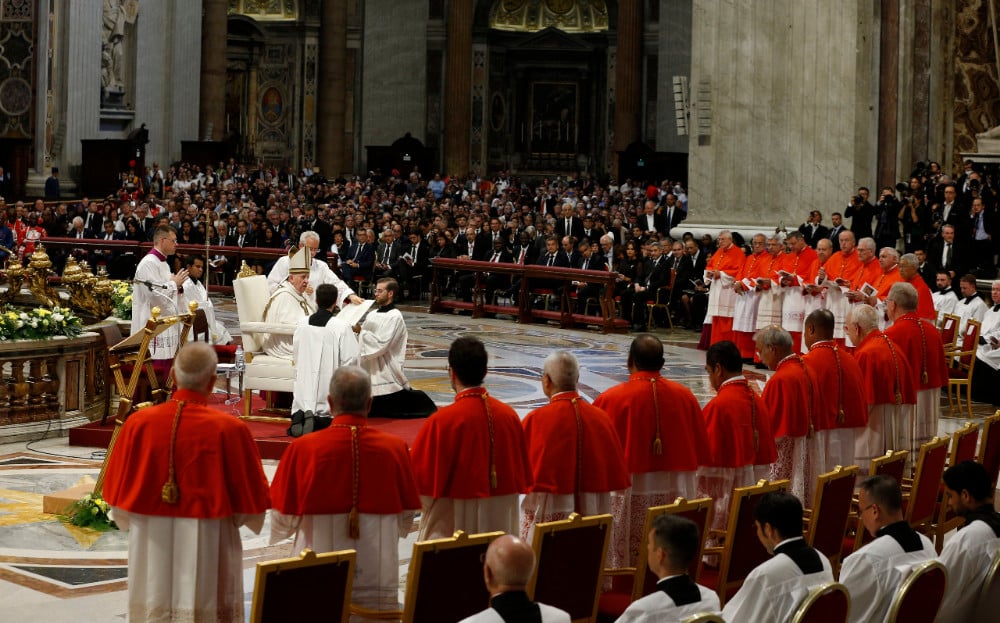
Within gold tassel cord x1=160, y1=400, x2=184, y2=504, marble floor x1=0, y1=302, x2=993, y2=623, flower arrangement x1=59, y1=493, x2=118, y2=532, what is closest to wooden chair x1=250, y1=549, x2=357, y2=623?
gold tassel cord x1=160, y1=400, x2=184, y2=504

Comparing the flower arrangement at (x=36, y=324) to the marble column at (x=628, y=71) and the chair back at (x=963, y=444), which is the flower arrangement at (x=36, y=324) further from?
the marble column at (x=628, y=71)

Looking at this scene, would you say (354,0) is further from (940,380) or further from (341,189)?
(940,380)

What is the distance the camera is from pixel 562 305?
20.5 meters

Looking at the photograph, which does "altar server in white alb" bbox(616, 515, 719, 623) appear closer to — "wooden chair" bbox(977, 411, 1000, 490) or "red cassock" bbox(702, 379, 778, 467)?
"red cassock" bbox(702, 379, 778, 467)

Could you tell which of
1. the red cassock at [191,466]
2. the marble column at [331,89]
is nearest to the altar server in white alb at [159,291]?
the red cassock at [191,466]

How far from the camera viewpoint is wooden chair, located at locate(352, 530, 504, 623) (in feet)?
17.4

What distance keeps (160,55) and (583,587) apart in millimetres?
29765

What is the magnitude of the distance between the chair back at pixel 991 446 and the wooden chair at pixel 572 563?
11.7 ft

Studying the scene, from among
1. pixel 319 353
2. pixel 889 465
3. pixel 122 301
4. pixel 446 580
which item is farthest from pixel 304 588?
pixel 122 301

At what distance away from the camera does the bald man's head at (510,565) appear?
14.7 ft

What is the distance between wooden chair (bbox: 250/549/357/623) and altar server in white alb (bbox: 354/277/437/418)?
629 centimetres

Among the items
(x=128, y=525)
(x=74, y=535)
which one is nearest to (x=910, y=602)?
(x=128, y=525)

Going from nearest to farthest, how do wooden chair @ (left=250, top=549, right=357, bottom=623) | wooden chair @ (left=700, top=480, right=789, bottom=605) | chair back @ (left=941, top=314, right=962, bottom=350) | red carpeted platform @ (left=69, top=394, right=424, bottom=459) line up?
wooden chair @ (left=250, top=549, right=357, bottom=623) < wooden chair @ (left=700, top=480, right=789, bottom=605) < red carpeted platform @ (left=69, top=394, right=424, bottom=459) < chair back @ (left=941, top=314, right=962, bottom=350)

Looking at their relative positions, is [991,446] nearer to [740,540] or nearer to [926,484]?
[926,484]
